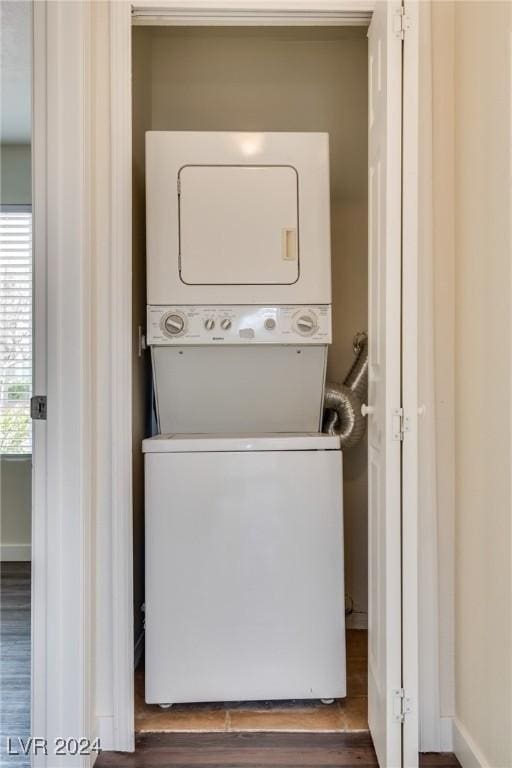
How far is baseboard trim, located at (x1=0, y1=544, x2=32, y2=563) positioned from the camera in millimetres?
2520

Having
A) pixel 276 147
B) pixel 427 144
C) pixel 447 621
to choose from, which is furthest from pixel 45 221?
pixel 447 621

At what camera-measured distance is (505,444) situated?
1283mm

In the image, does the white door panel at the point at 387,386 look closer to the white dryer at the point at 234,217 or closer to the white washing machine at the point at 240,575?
the white washing machine at the point at 240,575

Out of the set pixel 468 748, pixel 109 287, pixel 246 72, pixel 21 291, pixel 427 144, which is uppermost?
pixel 246 72

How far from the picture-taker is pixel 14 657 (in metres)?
2.02

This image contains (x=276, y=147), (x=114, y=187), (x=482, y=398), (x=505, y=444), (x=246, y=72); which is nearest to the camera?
(x=505, y=444)

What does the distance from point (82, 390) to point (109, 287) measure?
33 centimetres

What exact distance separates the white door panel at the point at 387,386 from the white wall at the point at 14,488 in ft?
5.15

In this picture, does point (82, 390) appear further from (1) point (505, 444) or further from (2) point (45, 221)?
(1) point (505, 444)

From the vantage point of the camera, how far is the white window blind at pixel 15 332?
2.23 metres

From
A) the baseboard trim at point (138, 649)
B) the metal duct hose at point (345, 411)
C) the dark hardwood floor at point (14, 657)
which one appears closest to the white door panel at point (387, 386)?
the metal duct hose at point (345, 411)

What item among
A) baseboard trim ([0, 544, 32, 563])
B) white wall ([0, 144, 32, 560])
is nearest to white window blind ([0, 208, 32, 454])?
white wall ([0, 144, 32, 560])

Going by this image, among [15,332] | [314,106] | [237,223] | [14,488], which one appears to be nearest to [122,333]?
[237,223]

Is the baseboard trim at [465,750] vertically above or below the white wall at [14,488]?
below
